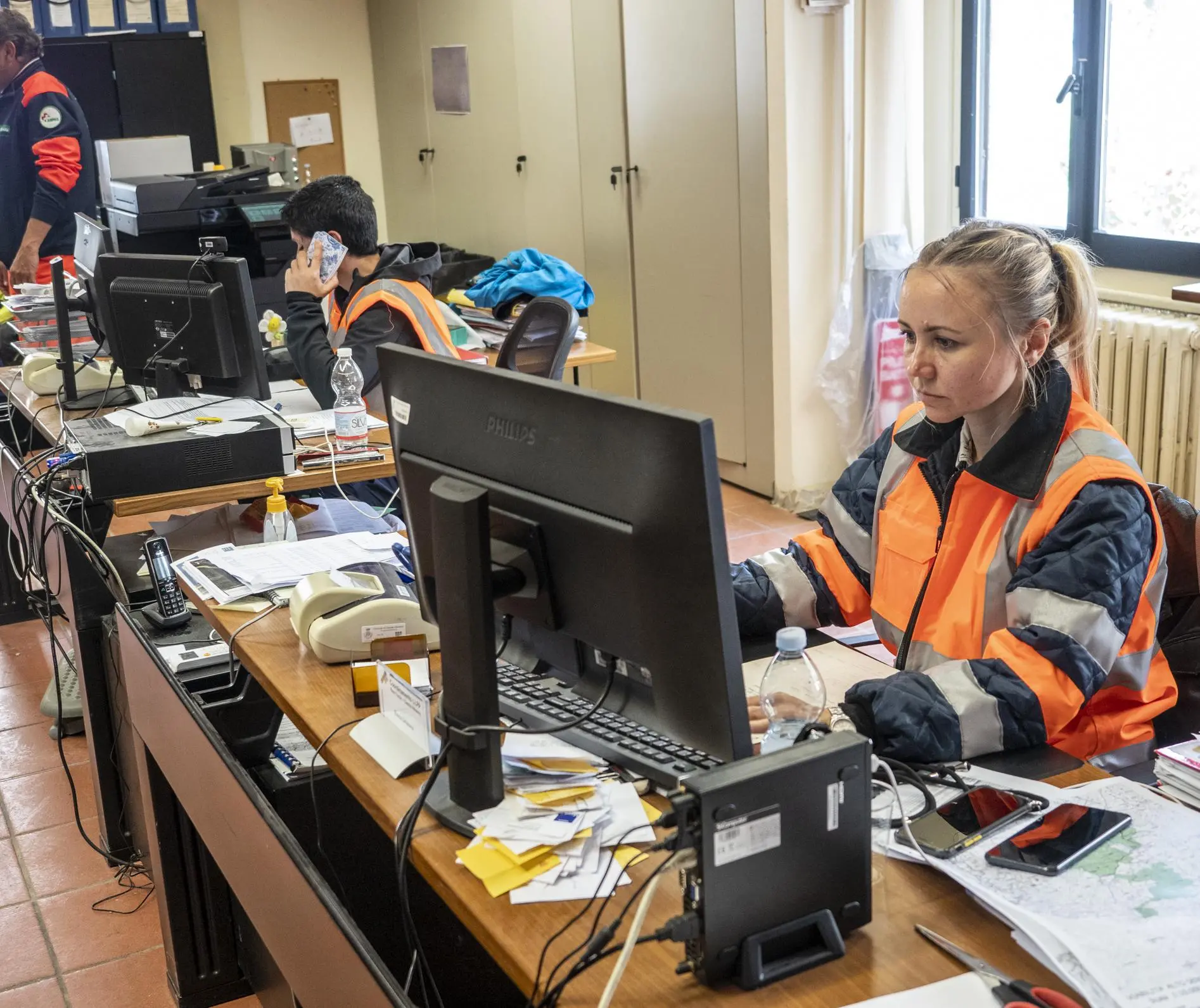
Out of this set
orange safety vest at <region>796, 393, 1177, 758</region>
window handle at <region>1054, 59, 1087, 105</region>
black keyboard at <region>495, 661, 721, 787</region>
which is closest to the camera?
black keyboard at <region>495, 661, 721, 787</region>

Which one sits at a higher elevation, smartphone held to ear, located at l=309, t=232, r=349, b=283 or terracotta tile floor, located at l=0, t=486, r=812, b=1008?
smartphone held to ear, located at l=309, t=232, r=349, b=283

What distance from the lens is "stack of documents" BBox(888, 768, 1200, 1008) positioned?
98cm

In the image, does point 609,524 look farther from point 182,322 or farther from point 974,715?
point 182,322

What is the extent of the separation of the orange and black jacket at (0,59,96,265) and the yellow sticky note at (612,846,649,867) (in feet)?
14.0

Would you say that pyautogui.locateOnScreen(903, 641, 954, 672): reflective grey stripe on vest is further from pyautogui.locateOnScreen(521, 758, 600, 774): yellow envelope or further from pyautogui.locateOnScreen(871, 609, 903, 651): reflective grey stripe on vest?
pyautogui.locateOnScreen(521, 758, 600, 774): yellow envelope

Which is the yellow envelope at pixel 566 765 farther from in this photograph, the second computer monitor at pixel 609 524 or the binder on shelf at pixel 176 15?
the binder on shelf at pixel 176 15

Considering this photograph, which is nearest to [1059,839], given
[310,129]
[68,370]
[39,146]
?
[68,370]

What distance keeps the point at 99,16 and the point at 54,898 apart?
4.46 m

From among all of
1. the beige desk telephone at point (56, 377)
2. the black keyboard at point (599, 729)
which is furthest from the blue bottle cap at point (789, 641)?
the beige desk telephone at point (56, 377)

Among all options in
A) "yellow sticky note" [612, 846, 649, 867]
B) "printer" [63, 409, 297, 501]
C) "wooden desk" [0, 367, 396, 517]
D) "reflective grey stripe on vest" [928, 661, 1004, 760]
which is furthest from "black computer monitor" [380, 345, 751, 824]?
"printer" [63, 409, 297, 501]

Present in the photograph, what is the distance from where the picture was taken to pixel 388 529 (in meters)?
2.21

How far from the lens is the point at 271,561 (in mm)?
1999

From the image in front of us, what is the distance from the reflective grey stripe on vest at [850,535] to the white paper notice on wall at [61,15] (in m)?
5.06

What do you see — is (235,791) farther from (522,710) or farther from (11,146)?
(11,146)
